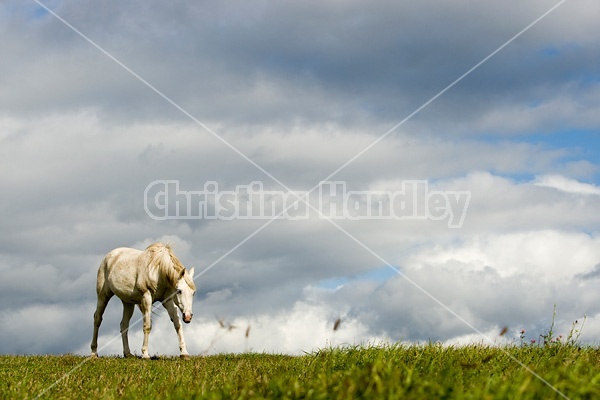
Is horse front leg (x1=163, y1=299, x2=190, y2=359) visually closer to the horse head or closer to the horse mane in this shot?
the horse head

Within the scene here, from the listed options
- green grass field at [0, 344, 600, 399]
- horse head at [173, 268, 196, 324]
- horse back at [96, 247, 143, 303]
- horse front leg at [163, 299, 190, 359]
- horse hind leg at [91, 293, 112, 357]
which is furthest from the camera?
horse hind leg at [91, 293, 112, 357]

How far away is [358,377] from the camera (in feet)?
20.3

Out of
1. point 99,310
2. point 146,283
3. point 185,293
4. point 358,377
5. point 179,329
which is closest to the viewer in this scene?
point 358,377

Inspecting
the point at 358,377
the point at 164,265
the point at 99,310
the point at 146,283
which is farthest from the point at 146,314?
the point at 358,377

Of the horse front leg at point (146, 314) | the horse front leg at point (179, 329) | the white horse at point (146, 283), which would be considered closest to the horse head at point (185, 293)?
the white horse at point (146, 283)

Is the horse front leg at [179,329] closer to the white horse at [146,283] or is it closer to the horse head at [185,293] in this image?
the white horse at [146,283]

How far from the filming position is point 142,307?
17781 mm

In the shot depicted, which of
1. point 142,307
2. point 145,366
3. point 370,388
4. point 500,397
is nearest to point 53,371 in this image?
A: point 145,366

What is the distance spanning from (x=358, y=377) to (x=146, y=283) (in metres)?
12.5

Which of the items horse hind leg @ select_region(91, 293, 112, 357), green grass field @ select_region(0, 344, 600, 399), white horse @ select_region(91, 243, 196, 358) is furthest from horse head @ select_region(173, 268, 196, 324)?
horse hind leg @ select_region(91, 293, 112, 357)

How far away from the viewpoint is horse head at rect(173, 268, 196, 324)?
1656cm

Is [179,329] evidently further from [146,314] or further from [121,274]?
[121,274]

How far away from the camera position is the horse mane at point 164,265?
55.2 feet

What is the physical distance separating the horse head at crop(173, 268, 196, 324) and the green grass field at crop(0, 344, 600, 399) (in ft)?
8.58
